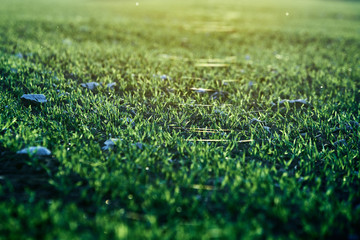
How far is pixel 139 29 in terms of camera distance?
8.54 m

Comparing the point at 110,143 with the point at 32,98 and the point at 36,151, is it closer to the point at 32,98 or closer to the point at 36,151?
the point at 36,151

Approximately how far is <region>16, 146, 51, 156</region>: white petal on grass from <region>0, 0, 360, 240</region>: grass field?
0.02 metres

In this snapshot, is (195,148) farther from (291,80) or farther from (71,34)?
(71,34)

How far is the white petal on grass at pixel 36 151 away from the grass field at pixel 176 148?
22 mm

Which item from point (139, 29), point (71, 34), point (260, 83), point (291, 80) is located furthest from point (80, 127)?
point (139, 29)

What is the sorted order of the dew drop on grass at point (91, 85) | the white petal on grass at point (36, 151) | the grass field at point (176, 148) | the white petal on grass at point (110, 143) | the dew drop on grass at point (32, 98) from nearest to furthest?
the grass field at point (176, 148)
the white petal on grass at point (36, 151)
the white petal on grass at point (110, 143)
the dew drop on grass at point (32, 98)
the dew drop on grass at point (91, 85)

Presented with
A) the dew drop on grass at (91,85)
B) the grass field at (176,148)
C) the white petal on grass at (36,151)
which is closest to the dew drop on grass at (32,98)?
the grass field at (176,148)

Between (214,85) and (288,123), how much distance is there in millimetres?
1226

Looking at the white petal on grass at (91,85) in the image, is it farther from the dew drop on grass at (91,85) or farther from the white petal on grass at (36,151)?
the white petal on grass at (36,151)

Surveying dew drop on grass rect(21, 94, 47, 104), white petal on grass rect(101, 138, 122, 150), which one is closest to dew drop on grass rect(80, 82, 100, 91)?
dew drop on grass rect(21, 94, 47, 104)

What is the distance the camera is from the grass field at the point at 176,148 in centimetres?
166

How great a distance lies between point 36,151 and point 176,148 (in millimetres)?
1030

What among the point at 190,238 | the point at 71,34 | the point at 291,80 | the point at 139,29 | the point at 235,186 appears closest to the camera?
the point at 190,238

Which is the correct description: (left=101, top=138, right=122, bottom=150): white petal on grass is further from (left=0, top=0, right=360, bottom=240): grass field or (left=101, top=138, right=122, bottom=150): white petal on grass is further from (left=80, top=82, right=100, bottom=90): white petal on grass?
(left=80, top=82, right=100, bottom=90): white petal on grass
